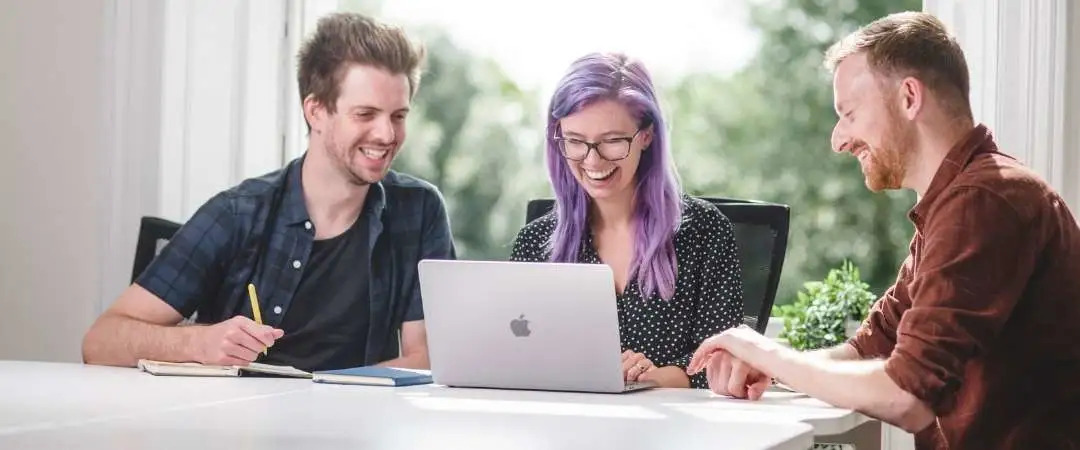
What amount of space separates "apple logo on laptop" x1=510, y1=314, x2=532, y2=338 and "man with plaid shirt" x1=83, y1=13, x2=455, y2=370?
2.13ft

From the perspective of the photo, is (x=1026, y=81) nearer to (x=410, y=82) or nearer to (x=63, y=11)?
(x=410, y=82)

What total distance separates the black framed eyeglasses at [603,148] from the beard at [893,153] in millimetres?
644

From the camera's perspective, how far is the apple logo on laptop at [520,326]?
1.87 metres

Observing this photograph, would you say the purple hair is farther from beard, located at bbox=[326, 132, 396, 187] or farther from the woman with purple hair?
beard, located at bbox=[326, 132, 396, 187]

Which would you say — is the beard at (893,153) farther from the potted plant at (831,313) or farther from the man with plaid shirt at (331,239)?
the potted plant at (831,313)

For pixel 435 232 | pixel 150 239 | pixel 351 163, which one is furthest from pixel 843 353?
pixel 150 239

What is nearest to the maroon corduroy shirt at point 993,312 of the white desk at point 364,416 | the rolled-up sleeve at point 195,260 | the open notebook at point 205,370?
the white desk at point 364,416

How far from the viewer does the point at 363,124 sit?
262 centimetres

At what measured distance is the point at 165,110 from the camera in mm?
3225

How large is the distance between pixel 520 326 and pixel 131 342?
84 cm

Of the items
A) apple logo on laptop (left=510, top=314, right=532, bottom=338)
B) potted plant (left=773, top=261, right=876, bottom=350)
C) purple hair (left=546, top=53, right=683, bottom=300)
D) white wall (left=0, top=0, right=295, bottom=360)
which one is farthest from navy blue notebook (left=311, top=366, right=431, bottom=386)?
white wall (left=0, top=0, right=295, bottom=360)

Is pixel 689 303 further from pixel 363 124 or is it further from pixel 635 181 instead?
pixel 363 124

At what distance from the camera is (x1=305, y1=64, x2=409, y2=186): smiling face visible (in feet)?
8.50

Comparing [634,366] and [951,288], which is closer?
[951,288]
